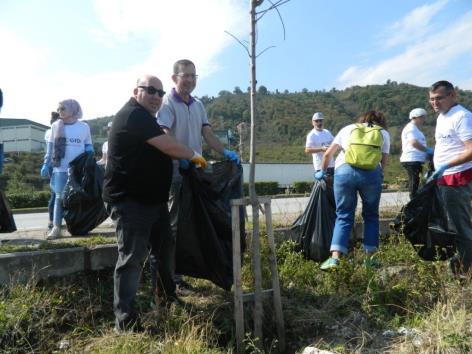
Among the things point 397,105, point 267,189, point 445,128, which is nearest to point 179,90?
point 445,128

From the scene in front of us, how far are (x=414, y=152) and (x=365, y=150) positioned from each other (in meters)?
2.85

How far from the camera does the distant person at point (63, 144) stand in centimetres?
474

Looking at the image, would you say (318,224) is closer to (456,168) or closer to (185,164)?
(456,168)

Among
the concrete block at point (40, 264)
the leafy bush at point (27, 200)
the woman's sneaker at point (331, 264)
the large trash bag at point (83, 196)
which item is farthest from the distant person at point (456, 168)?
the leafy bush at point (27, 200)

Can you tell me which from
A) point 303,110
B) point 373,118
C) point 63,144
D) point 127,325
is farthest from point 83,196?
point 303,110

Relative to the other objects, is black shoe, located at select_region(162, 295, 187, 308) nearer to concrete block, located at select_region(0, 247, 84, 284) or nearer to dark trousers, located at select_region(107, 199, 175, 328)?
dark trousers, located at select_region(107, 199, 175, 328)

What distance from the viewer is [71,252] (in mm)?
3627

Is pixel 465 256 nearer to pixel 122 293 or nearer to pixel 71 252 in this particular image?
pixel 122 293

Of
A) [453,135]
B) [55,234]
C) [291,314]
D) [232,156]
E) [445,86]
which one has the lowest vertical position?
[291,314]

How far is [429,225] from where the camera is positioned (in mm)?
3674

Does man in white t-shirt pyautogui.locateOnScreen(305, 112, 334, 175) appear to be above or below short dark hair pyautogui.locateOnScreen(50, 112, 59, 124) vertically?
below

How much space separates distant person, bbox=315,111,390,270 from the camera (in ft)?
12.7

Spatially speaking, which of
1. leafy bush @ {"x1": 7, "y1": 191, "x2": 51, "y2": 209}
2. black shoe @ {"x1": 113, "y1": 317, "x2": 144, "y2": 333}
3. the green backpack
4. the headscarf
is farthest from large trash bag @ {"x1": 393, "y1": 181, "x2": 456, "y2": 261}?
leafy bush @ {"x1": 7, "y1": 191, "x2": 51, "y2": 209}

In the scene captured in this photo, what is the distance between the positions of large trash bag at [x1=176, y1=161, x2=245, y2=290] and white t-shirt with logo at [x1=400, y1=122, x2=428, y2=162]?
3.99m
